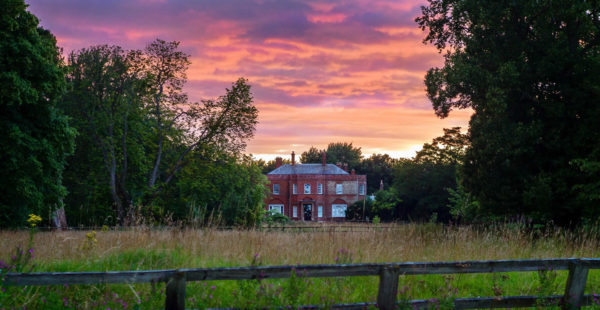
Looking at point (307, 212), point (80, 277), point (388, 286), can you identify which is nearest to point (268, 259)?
point (388, 286)

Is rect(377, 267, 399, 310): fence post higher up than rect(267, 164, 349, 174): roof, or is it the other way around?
rect(267, 164, 349, 174): roof

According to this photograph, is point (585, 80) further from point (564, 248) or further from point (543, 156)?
point (564, 248)

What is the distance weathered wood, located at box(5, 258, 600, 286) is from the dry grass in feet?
11.9

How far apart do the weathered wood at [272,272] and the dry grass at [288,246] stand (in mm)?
3619

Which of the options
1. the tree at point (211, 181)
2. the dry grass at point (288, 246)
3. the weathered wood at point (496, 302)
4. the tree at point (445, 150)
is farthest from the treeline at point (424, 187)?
the weathered wood at point (496, 302)

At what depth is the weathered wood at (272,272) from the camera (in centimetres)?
574

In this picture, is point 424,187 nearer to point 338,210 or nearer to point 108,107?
point 338,210

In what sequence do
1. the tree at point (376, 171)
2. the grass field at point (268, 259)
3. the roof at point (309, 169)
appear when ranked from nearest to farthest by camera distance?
1. the grass field at point (268, 259)
2. the roof at point (309, 169)
3. the tree at point (376, 171)

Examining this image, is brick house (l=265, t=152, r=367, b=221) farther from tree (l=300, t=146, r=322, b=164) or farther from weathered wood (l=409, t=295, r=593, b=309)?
weathered wood (l=409, t=295, r=593, b=309)

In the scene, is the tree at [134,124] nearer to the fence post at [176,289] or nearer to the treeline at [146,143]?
the treeline at [146,143]

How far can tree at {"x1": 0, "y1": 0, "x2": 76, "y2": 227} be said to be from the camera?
66.4 feet

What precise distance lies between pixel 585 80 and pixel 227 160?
81.6ft

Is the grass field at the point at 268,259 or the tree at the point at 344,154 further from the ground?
the tree at the point at 344,154

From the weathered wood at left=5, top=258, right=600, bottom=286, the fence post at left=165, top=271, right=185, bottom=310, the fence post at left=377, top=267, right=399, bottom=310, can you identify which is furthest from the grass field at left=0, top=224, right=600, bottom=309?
the fence post at left=165, top=271, right=185, bottom=310
